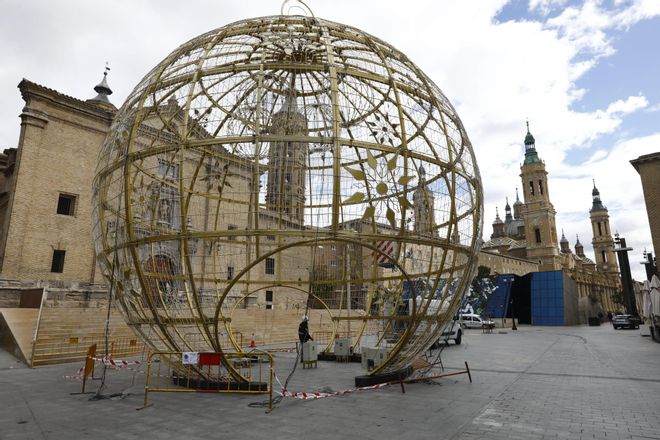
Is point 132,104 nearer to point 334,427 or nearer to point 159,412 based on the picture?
point 159,412

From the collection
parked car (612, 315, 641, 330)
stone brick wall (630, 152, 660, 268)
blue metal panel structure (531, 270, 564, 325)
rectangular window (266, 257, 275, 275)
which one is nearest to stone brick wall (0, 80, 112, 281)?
rectangular window (266, 257, 275, 275)

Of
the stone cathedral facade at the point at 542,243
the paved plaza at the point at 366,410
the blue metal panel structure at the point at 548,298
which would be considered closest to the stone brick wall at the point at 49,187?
the paved plaza at the point at 366,410

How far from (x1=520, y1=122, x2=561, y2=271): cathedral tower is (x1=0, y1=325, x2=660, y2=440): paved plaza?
73.5 meters

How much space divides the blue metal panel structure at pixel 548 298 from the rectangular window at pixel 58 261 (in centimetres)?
4606

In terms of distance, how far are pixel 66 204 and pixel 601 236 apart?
12057 centimetres

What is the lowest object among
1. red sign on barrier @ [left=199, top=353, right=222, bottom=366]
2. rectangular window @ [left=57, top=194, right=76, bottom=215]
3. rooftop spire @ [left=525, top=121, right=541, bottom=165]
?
red sign on barrier @ [left=199, top=353, right=222, bottom=366]

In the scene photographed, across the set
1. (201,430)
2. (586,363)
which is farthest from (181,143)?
(586,363)

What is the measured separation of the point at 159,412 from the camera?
6664 millimetres

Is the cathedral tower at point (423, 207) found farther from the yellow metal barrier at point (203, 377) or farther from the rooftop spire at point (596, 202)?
the rooftop spire at point (596, 202)

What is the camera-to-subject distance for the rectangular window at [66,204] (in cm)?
2417

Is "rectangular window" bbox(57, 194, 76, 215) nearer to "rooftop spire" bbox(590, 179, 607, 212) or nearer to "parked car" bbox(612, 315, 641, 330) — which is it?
"parked car" bbox(612, 315, 641, 330)

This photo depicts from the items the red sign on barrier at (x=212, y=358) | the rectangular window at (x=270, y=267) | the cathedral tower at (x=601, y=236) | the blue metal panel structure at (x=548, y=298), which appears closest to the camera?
the red sign on barrier at (x=212, y=358)

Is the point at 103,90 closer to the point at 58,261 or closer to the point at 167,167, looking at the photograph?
the point at 58,261

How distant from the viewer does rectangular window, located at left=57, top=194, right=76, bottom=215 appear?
79.3 feet
